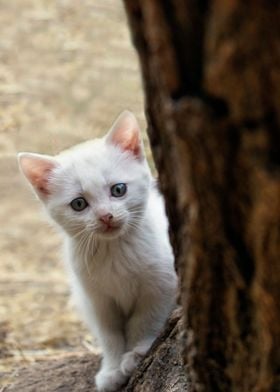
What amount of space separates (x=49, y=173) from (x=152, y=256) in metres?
0.42

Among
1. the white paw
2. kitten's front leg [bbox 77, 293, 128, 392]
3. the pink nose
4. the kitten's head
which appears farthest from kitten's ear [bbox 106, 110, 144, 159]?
the white paw

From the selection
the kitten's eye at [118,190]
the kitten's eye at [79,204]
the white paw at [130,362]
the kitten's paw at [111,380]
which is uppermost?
the kitten's eye at [118,190]

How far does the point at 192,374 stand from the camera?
167 centimetres

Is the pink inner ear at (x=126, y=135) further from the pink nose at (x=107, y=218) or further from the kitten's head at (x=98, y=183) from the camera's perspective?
the pink nose at (x=107, y=218)

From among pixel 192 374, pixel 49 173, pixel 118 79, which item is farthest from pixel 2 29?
pixel 192 374

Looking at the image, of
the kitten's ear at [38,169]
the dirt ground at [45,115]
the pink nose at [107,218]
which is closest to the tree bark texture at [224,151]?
the pink nose at [107,218]

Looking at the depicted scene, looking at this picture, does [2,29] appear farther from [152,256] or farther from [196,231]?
[196,231]

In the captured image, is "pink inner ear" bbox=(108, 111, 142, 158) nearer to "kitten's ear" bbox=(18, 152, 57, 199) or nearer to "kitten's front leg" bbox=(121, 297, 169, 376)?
"kitten's ear" bbox=(18, 152, 57, 199)

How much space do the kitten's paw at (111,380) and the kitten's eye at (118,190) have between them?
0.52 meters

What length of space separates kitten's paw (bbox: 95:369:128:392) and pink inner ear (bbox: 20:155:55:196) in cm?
60

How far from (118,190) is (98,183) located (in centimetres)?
6

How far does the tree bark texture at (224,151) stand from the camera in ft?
3.67

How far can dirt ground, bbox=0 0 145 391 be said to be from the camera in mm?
4074

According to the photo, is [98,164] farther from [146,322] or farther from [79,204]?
[146,322]
